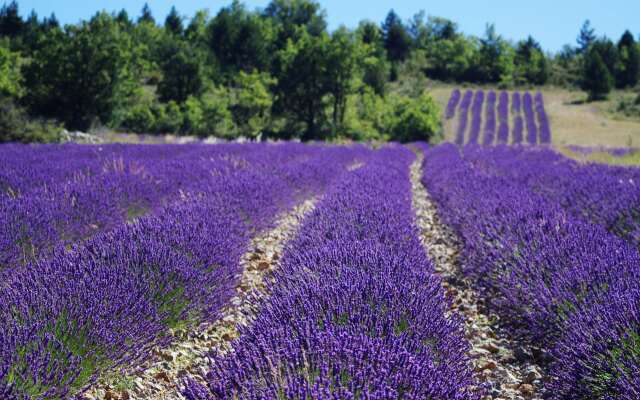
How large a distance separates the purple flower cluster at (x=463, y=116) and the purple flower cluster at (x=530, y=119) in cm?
384

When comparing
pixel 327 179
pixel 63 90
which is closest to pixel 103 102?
pixel 63 90

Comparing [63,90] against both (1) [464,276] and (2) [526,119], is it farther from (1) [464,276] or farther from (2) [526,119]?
(2) [526,119]

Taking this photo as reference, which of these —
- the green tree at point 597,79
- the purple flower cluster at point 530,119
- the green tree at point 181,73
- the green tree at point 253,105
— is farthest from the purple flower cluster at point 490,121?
the green tree at point 181,73

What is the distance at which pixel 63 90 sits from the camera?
23109 mm

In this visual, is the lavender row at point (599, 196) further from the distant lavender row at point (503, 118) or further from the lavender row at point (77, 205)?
the distant lavender row at point (503, 118)

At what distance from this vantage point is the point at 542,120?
34156 mm

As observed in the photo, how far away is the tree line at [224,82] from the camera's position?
2328cm

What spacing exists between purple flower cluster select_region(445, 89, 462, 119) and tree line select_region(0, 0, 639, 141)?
2.90 m

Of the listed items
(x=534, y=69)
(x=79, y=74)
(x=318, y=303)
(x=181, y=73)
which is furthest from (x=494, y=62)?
(x=318, y=303)

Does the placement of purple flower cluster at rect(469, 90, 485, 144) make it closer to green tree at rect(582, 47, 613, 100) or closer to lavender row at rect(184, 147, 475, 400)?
green tree at rect(582, 47, 613, 100)

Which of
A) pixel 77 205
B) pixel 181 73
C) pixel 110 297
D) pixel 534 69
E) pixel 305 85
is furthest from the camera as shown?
pixel 534 69

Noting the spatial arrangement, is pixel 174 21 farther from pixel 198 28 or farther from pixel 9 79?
pixel 9 79

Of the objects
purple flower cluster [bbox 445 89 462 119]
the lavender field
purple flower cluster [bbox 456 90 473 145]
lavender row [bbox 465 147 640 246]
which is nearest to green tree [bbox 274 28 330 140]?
purple flower cluster [bbox 456 90 473 145]

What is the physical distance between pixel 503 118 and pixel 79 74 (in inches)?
1054
